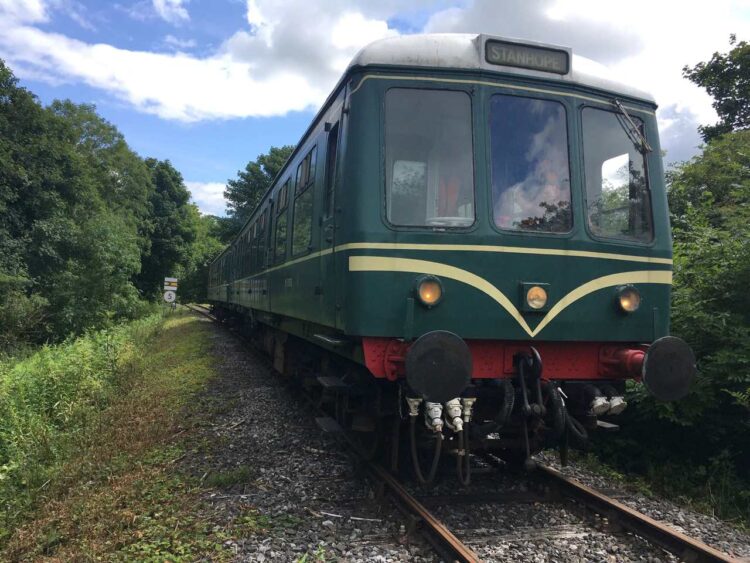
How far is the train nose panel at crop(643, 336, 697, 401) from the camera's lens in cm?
385

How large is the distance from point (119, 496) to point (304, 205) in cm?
312

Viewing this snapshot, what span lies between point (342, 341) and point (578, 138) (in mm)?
2324

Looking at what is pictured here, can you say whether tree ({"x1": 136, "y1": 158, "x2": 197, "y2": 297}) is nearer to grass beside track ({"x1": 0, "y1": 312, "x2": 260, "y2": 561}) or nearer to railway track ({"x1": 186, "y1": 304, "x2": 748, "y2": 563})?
grass beside track ({"x1": 0, "y1": 312, "x2": 260, "y2": 561})

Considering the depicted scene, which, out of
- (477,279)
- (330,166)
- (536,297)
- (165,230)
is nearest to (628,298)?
(536,297)

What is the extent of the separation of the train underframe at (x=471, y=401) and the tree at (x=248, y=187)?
4195 cm

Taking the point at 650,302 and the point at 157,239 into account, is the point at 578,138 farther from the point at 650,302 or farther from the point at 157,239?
the point at 157,239

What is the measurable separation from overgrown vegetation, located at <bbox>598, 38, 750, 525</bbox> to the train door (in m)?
3.33

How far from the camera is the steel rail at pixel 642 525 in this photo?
10.8 feet

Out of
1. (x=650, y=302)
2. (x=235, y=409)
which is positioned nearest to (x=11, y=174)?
(x=235, y=409)

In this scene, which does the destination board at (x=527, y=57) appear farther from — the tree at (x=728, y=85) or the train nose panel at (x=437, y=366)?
the tree at (x=728, y=85)

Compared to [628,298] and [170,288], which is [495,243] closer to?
[628,298]

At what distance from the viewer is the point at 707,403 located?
5305 millimetres

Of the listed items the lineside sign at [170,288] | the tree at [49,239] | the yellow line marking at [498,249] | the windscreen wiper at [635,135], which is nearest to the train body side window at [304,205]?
the yellow line marking at [498,249]

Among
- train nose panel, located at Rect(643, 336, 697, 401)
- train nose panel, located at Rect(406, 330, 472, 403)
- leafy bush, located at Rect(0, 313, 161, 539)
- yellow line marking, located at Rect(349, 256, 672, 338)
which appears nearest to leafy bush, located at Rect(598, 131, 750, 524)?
train nose panel, located at Rect(643, 336, 697, 401)
